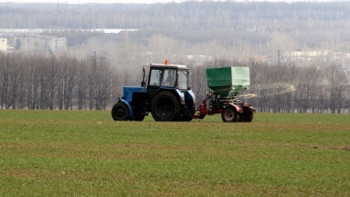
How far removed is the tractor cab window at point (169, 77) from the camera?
175 feet

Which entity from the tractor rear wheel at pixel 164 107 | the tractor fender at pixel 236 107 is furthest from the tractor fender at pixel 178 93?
the tractor fender at pixel 236 107

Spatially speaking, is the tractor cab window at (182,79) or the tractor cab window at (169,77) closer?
the tractor cab window at (169,77)

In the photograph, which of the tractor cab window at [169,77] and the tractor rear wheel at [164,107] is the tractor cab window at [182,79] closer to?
the tractor cab window at [169,77]

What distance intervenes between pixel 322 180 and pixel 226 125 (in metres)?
25.0

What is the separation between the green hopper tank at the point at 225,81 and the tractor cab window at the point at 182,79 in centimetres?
175

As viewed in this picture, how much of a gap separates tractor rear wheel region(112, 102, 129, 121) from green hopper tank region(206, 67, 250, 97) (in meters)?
4.57

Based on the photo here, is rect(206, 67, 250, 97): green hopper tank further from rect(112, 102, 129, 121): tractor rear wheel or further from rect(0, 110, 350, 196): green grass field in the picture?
rect(0, 110, 350, 196): green grass field

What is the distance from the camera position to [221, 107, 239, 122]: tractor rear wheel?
176 ft

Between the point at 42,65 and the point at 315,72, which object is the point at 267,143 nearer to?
the point at 42,65

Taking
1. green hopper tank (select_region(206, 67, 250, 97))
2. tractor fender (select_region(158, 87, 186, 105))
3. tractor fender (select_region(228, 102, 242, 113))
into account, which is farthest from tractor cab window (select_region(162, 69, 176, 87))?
tractor fender (select_region(228, 102, 242, 113))

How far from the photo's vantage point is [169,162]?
29.0 metres

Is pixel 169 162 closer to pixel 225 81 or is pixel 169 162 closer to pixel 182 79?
pixel 182 79

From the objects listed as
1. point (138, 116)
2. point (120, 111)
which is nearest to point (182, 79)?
point (138, 116)

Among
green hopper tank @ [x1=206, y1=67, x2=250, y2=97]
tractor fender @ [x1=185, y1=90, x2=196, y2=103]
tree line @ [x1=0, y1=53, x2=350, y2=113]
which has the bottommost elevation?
tree line @ [x1=0, y1=53, x2=350, y2=113]
